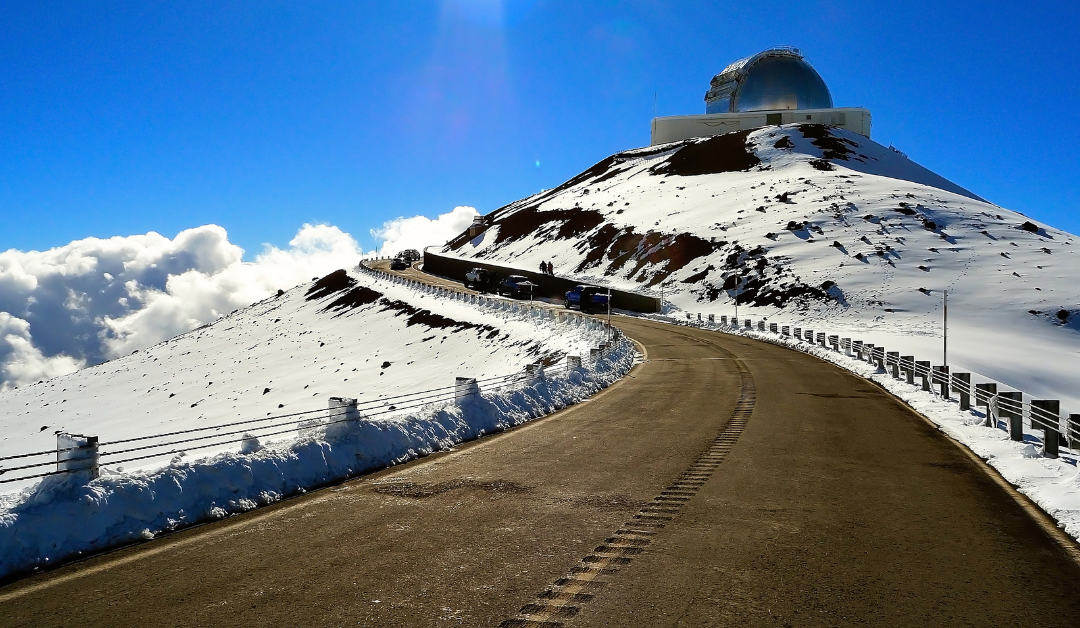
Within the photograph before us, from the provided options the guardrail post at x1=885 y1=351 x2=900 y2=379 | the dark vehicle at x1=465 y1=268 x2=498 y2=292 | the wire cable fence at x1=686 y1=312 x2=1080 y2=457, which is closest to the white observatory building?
the dark vehicle at x1=465 y1=268 x2=498 y2=292

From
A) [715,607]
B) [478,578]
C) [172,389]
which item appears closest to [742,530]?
[715,607]

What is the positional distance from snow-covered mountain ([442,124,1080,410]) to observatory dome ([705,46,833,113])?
997 centimetres

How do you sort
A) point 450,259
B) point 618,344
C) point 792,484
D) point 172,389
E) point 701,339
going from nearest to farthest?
1. point 792,484
2. point 618,344
3. point 701,339
4. point 172,389
5. point 450,259

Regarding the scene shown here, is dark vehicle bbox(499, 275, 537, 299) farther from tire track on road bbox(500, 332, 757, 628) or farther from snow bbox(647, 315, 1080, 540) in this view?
tire track on road bbox(500, 332, 757, 628)

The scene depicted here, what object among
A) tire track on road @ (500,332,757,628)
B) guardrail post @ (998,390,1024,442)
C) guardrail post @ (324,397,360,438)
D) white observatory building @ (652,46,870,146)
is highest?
white observatory building @ (652,46,870,146)

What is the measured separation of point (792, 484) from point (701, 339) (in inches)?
1143

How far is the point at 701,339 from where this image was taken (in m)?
37.8

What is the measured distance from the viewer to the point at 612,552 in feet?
21.4

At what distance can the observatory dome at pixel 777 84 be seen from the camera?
117m

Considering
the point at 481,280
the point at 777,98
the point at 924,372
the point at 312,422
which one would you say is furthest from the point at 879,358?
the point at 777,98

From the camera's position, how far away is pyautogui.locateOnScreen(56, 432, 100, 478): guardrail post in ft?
23.7

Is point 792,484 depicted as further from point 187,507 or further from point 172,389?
point 172,389

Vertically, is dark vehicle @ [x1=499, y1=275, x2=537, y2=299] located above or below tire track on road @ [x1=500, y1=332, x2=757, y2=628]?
above

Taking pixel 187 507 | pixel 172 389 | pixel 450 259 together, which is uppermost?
pixel 450 259
